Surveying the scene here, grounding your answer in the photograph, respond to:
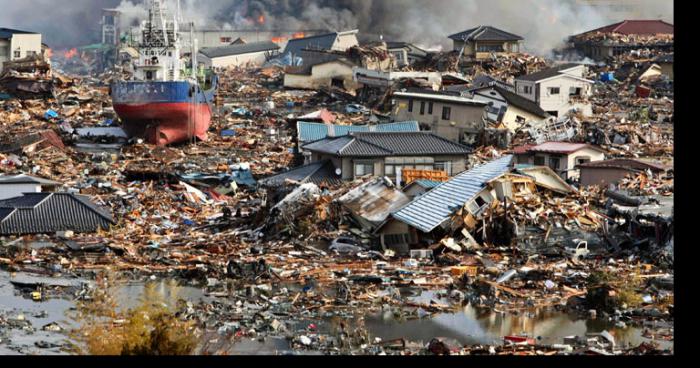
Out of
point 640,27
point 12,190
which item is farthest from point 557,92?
point 12,190

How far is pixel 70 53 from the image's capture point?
48875 mm

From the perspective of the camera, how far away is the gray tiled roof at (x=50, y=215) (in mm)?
12898

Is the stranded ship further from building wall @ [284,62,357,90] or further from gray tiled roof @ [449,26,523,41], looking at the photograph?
gray tiled roof @ [449,26,523,41]

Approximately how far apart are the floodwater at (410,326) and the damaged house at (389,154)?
4782 mm

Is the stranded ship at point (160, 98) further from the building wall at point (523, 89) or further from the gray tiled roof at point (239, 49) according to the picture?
the gray tiled roof at point (239, 49)

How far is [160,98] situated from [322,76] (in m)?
7.77

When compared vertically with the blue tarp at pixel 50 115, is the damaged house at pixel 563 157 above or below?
below

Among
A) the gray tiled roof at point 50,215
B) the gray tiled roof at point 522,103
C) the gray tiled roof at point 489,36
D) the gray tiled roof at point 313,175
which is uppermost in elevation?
the gray tiled roof at point 489,36

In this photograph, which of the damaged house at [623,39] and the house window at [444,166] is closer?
the house window at [444,166]

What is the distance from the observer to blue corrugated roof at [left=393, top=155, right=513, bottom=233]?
39.0ft

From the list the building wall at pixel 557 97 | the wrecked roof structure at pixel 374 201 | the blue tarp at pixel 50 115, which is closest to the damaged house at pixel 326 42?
the blue tarp at pixel 50 115

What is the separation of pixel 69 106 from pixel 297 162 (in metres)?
10.0

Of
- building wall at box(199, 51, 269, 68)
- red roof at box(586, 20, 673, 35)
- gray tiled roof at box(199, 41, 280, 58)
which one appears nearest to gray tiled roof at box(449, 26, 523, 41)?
red roof at box(586, 20, 673, 35)

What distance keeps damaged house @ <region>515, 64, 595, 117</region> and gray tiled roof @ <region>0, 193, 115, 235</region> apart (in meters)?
12.6
